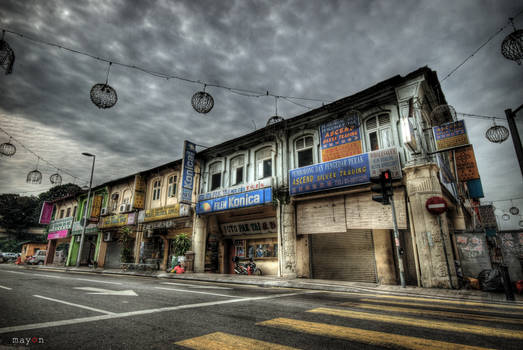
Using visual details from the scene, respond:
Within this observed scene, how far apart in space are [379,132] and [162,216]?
16.4m

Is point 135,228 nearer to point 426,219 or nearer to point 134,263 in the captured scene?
point 134,263

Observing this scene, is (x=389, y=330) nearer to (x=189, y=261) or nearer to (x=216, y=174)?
(x=189, y=261)

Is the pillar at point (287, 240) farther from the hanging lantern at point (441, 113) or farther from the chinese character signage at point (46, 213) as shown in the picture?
the chinese character signage at point (46, 213)

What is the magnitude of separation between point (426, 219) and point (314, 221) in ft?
16.9

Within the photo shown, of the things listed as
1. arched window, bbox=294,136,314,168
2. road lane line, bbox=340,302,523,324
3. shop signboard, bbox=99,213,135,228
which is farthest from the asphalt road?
shop signboard, bbox=99,213,135,228

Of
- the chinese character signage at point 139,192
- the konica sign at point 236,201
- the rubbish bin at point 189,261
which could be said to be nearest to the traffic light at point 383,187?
the konica sign at point 236,201

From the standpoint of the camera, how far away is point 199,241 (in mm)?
18078

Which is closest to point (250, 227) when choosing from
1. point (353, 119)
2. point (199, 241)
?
point (199, 241)

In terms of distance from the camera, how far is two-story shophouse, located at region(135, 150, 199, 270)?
19891 mm

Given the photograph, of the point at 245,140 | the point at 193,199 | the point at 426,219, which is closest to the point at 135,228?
the point at 193,199

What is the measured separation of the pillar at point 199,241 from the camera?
17688mm

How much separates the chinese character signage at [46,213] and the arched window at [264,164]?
32.2 metres

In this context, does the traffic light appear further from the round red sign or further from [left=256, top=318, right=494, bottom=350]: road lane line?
[left=256, top=318, right=494, bottom=350]: road lane line

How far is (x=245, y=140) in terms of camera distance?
57.8 feet
